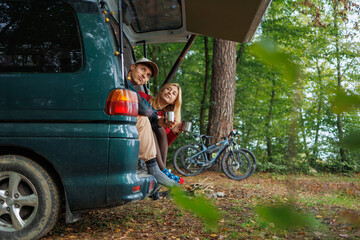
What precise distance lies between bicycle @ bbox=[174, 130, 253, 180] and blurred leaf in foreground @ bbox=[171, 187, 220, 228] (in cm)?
787

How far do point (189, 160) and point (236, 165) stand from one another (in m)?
1.20

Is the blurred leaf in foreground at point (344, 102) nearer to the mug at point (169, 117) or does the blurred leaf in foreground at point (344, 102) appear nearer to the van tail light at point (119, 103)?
the van tail light at point (119, 103)

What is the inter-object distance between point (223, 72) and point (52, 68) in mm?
6991

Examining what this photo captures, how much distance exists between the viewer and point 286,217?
67 cm

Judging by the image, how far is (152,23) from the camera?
4566 millimetres

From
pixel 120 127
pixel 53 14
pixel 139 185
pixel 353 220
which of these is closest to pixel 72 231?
pixel 139 185

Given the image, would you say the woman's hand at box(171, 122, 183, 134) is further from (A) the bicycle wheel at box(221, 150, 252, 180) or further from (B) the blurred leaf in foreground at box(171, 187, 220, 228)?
(A) the bicycle wheel at box(221, 150, 252, 180)

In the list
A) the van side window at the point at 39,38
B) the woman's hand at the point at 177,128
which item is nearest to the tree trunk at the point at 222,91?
the woman's hand at the point at 177,128

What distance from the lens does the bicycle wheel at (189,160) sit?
29.2 ft

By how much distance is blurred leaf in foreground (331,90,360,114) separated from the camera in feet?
2.00

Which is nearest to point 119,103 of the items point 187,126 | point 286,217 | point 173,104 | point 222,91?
point 187,126

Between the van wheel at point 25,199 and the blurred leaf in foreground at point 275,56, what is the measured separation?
2.53m

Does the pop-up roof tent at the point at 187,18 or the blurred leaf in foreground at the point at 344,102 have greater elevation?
the pop-up roof tent at the point at 187,18

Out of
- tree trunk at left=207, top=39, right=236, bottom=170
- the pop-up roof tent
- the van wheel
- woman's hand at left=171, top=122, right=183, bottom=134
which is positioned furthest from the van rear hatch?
tree trunk at left=207, top=39, right=236, bottom=170
